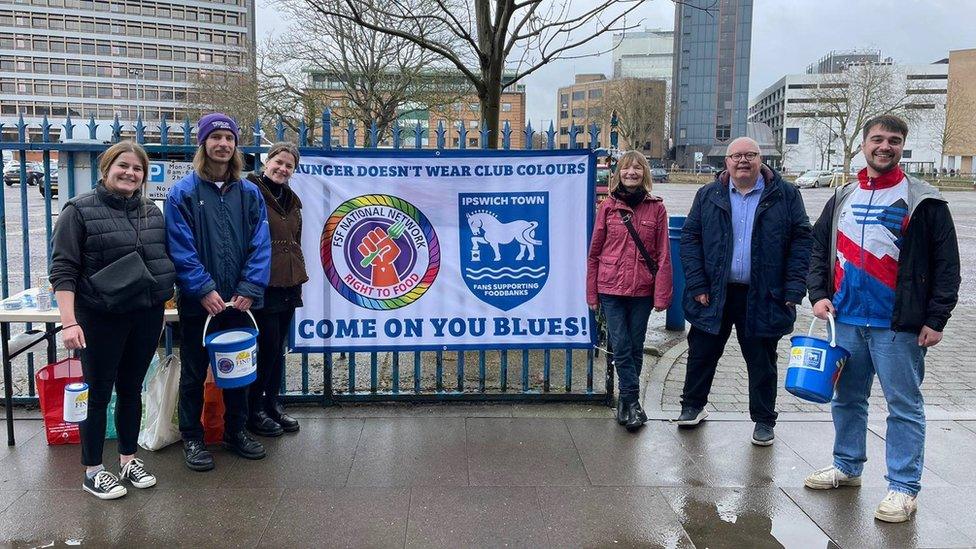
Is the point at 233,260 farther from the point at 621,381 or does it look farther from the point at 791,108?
the point at 791,108

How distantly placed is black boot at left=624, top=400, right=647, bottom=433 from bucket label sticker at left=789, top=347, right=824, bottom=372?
1.38 metres

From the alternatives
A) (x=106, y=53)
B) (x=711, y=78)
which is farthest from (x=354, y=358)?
(x=106, y=53)

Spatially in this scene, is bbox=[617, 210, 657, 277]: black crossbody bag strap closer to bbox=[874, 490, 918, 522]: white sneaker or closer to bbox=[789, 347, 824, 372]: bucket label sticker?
bbox=[789, 347, 824, 372]: bucket label sticker

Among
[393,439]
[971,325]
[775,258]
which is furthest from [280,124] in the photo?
[971,325]

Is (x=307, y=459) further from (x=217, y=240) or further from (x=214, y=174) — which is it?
(x=214, y=174)

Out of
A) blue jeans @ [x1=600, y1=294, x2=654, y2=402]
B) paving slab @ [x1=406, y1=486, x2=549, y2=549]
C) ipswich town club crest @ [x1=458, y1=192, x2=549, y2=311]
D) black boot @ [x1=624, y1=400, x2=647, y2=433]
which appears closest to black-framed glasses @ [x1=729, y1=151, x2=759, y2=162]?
blue jeans @ [x1=600, y1=294, x2=654, y2=402]

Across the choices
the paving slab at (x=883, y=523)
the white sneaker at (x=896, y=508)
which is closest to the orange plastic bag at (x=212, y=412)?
the paving slab at (x=883, y=523)

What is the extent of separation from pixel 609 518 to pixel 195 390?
253 cm

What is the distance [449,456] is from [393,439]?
1.55 ft

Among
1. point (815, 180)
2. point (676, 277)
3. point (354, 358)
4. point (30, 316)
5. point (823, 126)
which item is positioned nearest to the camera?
point (30, 316)

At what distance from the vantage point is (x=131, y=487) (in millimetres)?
3943

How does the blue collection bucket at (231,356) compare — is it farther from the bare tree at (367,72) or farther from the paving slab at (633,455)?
the bare tree at (367,72)

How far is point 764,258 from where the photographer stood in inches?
174

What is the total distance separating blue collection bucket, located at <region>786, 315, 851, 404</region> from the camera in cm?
370
